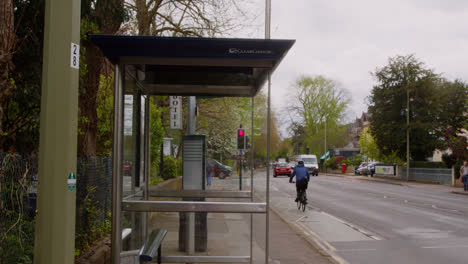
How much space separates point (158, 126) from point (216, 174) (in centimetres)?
712

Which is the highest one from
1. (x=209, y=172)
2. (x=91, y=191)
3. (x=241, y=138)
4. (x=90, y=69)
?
(x=90, y=69)

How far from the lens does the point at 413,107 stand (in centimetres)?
3903

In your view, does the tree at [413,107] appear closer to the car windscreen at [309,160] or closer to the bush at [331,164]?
the car windscreen at [309,160]

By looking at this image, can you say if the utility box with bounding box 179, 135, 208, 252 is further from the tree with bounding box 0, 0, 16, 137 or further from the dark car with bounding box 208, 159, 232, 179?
the tree with bounding box 0, 0, 16, 137

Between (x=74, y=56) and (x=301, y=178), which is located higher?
(x=74, y=56)

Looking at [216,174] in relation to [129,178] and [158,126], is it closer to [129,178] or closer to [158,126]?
[129,178]

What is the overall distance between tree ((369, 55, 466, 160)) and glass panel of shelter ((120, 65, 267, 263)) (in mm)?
33664

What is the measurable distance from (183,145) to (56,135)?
14.2 ft

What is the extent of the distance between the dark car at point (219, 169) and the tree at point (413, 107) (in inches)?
1380

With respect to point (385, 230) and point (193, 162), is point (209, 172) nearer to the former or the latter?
point (193, 162)

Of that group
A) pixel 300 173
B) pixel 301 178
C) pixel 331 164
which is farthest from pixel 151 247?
pixel 331 164

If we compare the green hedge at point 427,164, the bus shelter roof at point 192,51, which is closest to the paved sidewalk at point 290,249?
the bus shelter roof at point 192,51

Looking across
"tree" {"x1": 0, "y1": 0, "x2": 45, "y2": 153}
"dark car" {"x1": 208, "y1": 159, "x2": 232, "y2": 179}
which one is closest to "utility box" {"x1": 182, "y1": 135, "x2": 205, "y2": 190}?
"dark car" {"x1": 208, "y1": 159, "x2": 232, "y2": 179}

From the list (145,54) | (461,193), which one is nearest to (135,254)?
(145,54)
